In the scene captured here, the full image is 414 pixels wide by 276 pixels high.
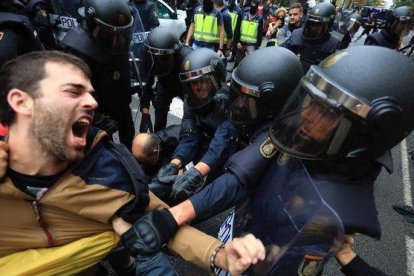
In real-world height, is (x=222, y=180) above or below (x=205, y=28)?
above

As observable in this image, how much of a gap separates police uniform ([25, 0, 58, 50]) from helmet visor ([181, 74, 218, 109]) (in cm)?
329

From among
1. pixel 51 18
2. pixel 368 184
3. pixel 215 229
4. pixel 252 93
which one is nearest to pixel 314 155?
pixel 368 184

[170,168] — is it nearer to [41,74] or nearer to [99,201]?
[99,201]

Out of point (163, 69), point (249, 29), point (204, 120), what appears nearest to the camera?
point (204, 120)

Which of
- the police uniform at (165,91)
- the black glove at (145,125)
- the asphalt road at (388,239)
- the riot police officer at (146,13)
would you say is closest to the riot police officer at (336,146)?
the asphalt road at (388,239)

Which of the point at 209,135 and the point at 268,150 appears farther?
the point at 209,135

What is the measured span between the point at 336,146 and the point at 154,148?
151 centimetres

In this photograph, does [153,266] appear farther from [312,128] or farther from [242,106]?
[242,106]

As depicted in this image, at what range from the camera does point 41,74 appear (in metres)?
1.41

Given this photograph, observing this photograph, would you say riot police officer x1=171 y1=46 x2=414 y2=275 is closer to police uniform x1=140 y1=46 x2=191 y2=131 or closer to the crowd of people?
the crowd of people

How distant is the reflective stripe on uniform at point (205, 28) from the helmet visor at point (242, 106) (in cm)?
462

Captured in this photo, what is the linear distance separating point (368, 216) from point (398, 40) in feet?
15.8

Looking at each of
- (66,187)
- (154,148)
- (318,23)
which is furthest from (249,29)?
(66,187)

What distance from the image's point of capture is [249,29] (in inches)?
306
